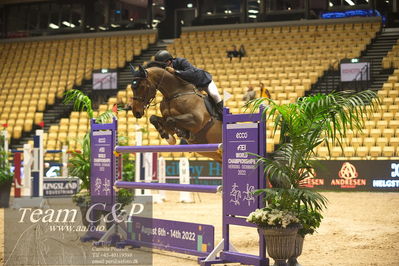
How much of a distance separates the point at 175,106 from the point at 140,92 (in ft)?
1.69

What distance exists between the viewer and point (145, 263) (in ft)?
17.0

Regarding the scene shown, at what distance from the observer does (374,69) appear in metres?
16.1

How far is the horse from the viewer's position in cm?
666

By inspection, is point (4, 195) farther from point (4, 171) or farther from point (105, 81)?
point (105, 81)

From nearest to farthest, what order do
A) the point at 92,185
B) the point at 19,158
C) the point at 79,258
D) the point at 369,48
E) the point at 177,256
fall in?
the point at 79,258 → the point at 177,256 → the point at 92,185 → the point at 19,158 → the point at 369,48

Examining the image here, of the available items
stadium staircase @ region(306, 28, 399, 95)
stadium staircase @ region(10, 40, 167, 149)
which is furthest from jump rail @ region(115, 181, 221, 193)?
stadium staircase @ region(10, 40, 167, 149)

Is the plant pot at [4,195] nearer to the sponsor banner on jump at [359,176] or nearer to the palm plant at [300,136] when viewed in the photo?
the sponsor banner on jump at [359,176]

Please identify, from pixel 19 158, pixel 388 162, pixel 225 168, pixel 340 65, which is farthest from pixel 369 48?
pixel 225 168

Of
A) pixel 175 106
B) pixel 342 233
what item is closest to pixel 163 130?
pixel 175 106

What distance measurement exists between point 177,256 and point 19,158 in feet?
20.2

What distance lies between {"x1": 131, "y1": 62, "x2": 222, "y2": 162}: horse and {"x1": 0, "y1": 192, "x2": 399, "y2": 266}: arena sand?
47.9 inches

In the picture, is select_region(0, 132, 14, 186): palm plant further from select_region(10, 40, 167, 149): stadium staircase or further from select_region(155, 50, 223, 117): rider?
select_region(10, 40, 167, 149): stadium staircase

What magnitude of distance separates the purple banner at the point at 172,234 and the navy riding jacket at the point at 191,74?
1.80m

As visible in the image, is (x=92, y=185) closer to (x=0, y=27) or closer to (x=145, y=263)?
(x=145, y=263)
